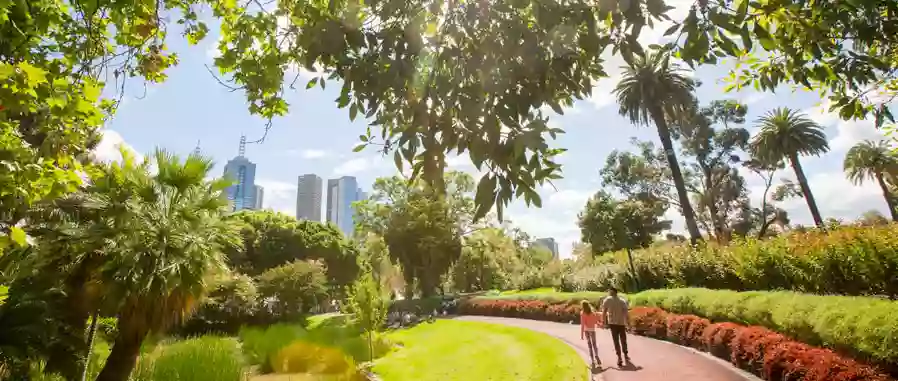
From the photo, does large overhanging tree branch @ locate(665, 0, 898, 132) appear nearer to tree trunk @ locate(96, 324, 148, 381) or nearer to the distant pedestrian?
the distant pedestrian

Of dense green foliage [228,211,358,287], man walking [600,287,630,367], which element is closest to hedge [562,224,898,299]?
man walking [600,287,630,367]

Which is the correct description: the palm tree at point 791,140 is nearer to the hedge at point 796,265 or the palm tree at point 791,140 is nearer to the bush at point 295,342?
the hedge at point 796,265

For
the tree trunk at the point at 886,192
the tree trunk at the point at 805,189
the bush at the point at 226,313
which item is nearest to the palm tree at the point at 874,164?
the tree trunk at the point at 886,192

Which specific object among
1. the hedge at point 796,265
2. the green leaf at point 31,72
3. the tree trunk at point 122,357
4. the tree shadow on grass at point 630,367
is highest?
the green leaf at point 31,72

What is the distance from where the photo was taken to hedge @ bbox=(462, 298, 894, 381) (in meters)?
7.24

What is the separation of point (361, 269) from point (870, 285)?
4087cm

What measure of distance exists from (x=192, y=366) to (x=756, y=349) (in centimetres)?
1341

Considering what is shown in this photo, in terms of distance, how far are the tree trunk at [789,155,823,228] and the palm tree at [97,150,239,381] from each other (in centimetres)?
5260

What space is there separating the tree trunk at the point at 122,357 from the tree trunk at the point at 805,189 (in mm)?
53817

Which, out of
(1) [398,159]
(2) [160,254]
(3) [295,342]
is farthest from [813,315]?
(3) [295,342]

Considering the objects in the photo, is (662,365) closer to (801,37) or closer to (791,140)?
(801,37)

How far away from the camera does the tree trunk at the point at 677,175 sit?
35281 mm

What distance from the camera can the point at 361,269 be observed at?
46.4 metres

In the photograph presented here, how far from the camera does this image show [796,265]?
46.6ft
